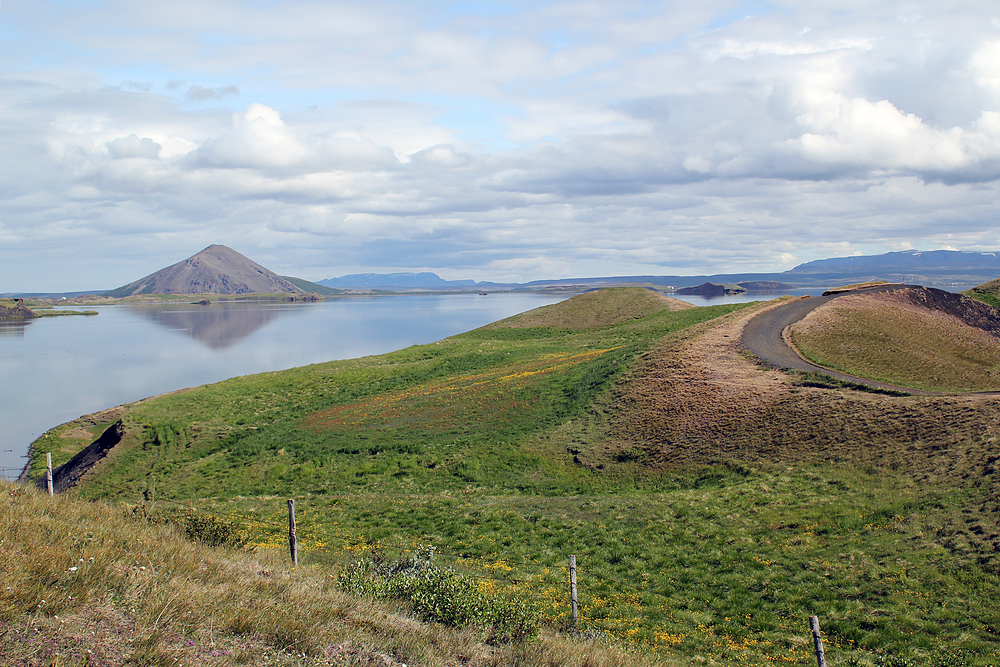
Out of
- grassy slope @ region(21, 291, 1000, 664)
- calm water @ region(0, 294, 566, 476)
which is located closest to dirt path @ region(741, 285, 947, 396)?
grassy slope @ region(21, 291, 1000, 664)

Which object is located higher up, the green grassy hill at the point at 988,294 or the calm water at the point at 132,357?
the green grassy hill at the point at 988,294

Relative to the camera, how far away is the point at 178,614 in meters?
6.97

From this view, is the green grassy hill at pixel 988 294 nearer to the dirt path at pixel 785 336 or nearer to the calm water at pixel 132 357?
the dirt path at pixel 785 336

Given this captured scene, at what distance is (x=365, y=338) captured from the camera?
393 feet

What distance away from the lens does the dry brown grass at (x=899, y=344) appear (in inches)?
1029

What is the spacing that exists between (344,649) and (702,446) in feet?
63.1

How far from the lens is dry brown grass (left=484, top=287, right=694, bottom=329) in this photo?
73062 millimetres

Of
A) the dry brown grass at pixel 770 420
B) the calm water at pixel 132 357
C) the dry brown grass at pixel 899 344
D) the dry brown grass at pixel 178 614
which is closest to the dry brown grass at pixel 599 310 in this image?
the calm water at pixel 132 357

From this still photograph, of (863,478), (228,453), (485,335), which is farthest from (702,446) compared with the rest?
(485,335)

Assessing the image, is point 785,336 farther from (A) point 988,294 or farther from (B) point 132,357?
(B) point 132,357

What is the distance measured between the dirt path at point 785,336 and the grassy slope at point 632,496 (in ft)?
8.64

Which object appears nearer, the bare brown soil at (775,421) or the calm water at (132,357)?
the bare brown soil at (775,421)

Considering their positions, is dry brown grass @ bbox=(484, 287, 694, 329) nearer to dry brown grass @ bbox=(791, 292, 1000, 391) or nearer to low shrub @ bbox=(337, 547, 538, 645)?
dry brown grass @ bbox=(791, 292, 1000, 391)

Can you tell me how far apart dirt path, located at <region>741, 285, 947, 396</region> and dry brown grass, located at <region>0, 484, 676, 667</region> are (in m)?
20.5
